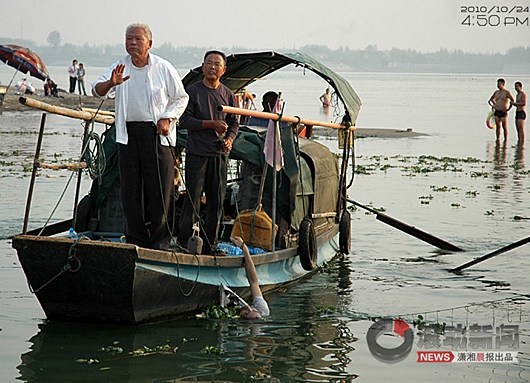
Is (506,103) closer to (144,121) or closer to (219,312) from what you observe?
(219,312)

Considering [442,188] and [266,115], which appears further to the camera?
[442,188]

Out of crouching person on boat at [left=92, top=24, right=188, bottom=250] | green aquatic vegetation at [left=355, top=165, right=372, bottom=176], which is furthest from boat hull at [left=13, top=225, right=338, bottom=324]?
green aquatic vegetation at [left=355, top=165, right=372, bottom=176]

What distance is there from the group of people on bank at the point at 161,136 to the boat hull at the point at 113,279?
35 centimetres

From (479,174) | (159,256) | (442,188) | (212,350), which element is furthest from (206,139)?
(479,174)

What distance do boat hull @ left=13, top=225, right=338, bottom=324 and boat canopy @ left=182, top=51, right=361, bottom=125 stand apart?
297 centimetres

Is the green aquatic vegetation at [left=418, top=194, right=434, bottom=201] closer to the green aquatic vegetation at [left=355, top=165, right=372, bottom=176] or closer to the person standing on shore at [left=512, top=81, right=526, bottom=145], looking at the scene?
the green aquatic vegetation at [left=355, top=165, right=372, bottom=176]

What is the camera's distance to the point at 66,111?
26.6ft

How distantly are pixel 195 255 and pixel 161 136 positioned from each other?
972 mm

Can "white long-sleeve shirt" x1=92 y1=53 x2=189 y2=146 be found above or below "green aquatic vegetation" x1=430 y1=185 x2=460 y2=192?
above

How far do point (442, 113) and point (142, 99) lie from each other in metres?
44.0

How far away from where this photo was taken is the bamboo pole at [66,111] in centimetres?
759

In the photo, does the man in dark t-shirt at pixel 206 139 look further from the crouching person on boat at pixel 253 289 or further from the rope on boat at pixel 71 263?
the rope on boat at pixel 71 263

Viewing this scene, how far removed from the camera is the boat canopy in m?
11.4

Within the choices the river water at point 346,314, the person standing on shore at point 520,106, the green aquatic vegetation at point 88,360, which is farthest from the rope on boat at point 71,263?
the person standing on shore at point 520,106
